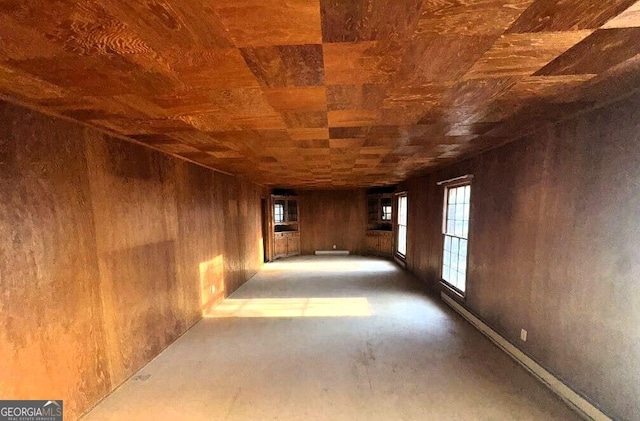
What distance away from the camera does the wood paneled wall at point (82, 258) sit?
5.14 feet

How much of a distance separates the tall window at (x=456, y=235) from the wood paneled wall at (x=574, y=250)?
2.12 ft

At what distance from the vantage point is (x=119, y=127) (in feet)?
6.76

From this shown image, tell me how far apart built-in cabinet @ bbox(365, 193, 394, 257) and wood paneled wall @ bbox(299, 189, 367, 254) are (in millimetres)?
216

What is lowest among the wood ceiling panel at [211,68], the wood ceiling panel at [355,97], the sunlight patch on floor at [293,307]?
the sunlight patch on floor at [293,307]

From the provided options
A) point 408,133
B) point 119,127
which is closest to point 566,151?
point 408,133

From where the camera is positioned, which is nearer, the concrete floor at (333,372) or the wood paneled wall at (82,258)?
the wood paneled wall at (82,258)

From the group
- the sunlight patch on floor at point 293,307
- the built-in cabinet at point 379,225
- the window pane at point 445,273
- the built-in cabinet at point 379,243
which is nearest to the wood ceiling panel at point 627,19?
the sunlight patch on floor at point 293,307

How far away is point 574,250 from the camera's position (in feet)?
6.57

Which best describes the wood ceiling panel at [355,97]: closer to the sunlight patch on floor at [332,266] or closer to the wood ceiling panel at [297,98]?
the wood ceiling panel at [297,98]

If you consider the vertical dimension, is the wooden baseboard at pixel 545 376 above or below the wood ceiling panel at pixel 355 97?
below

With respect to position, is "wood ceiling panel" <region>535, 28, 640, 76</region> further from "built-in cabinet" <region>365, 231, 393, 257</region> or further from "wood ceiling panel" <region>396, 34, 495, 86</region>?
"built-in cabinet" <region>365, 231, 393, 257</region>

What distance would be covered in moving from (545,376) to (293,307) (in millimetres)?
3163

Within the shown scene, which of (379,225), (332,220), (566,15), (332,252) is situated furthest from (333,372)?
(379,225)

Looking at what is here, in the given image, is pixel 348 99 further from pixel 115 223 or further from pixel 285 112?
pixel 115 223
